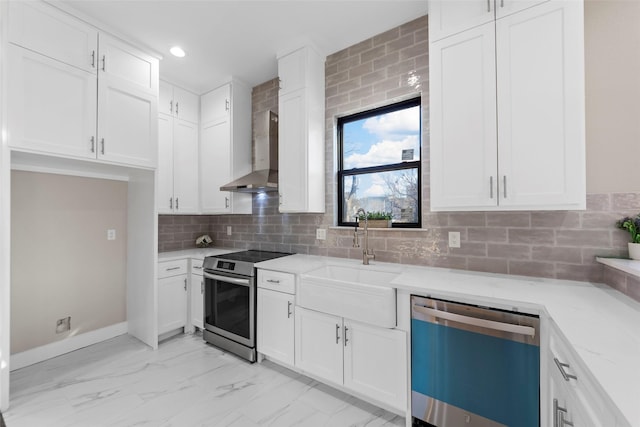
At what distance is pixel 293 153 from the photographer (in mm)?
2639

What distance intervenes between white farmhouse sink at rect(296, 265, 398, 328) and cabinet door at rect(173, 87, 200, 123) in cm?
259

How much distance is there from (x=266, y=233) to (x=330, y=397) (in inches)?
73.1

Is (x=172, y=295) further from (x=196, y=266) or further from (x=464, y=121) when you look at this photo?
(x=464, y=121)

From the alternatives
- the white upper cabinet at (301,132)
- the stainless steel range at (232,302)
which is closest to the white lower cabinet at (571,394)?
the white upper cabinet at (301,132)

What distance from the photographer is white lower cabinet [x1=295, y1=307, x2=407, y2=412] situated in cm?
171

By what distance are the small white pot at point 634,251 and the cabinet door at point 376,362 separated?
1.34 metres

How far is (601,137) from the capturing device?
1.62m

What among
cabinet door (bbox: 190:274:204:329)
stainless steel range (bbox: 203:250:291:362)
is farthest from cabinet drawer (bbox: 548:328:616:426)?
cabinet door (bbox: 190:274:204:329)

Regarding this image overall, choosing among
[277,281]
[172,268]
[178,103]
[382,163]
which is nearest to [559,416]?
[277,281]

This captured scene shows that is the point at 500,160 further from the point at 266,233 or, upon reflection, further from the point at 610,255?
the point at 266,233

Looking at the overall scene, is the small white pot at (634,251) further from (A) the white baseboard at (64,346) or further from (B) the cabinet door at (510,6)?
(A) the white baseboard at (64,346)

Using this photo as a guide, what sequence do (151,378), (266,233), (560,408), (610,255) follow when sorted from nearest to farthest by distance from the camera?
1. (560,408)
2. (610,255)
3. (151,378)
4. (266,233)

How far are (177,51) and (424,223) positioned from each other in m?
2.85

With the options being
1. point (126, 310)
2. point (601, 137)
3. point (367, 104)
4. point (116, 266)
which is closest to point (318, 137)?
point (367, 104)
